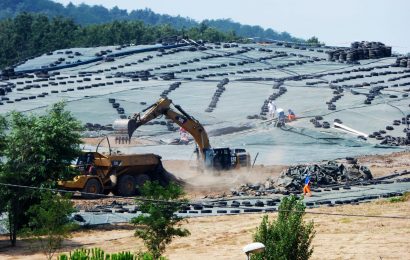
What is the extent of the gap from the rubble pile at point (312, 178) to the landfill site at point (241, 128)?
0.08m

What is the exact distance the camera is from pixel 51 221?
34219mm

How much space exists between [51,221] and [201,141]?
21422 millimetres

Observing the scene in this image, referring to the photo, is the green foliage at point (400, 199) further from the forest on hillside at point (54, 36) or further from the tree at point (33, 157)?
the forest on hillside at point (54, 36)

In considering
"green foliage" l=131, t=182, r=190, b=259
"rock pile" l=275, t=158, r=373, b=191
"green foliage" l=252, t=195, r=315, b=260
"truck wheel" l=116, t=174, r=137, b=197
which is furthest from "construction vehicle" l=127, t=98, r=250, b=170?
"green foliage" l=252, t=195, r=315, b=260

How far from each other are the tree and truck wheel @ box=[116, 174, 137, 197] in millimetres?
8215

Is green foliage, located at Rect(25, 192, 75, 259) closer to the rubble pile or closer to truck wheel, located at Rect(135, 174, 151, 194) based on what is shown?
truck wheel, located at Rect(135, 174, 151, 194)

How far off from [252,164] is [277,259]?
33.0 metres

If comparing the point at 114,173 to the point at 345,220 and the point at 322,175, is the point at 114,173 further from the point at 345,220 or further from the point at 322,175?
the point at 345,220

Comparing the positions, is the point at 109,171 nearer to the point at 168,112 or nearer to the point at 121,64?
the point at 168,112

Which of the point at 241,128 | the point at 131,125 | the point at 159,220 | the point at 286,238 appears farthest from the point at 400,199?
the point at 241,128

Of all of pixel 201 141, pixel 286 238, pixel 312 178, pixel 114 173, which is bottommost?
pixel 312 178

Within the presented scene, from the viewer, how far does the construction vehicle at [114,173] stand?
4728cm

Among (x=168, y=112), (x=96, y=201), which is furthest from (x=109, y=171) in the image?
(x=168, y=112)

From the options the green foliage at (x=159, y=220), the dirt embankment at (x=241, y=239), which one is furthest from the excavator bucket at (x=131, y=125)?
the green foliage at (x=159, y=220)
